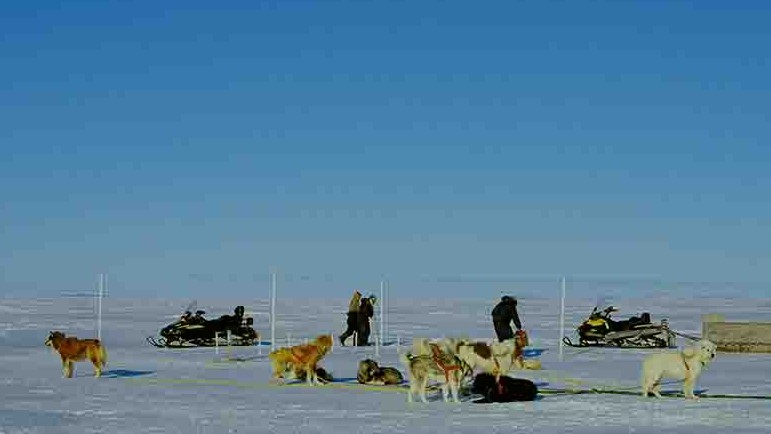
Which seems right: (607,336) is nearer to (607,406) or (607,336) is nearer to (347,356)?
(347,356)

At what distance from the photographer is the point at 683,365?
51.3ft

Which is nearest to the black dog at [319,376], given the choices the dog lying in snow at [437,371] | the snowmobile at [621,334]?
the dog lying in snow at [437,371]

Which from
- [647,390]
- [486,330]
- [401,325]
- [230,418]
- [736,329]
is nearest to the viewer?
[230,418]

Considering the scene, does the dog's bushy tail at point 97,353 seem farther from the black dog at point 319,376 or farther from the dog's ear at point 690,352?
the dog's ear at point 690,352

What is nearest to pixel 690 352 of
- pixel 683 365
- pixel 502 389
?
pixel 683 365

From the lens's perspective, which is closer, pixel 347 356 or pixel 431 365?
pixel 431 365

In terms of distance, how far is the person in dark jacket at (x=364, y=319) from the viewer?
1080 inches

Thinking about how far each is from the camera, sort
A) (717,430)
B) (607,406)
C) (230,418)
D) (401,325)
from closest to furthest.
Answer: (717,430) < (230,418) < (607,406) < (401,325)

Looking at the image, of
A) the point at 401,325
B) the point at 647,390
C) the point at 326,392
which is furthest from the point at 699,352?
the point at 401,325

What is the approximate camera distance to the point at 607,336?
27828 mm

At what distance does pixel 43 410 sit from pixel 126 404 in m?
1.06

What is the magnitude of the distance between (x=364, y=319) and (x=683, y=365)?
12632 mm

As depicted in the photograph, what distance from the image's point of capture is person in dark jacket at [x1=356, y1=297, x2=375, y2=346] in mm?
27422

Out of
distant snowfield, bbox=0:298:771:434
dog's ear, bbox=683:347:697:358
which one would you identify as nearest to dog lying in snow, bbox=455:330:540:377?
distant snowfield, bbox=0:298:771:434
